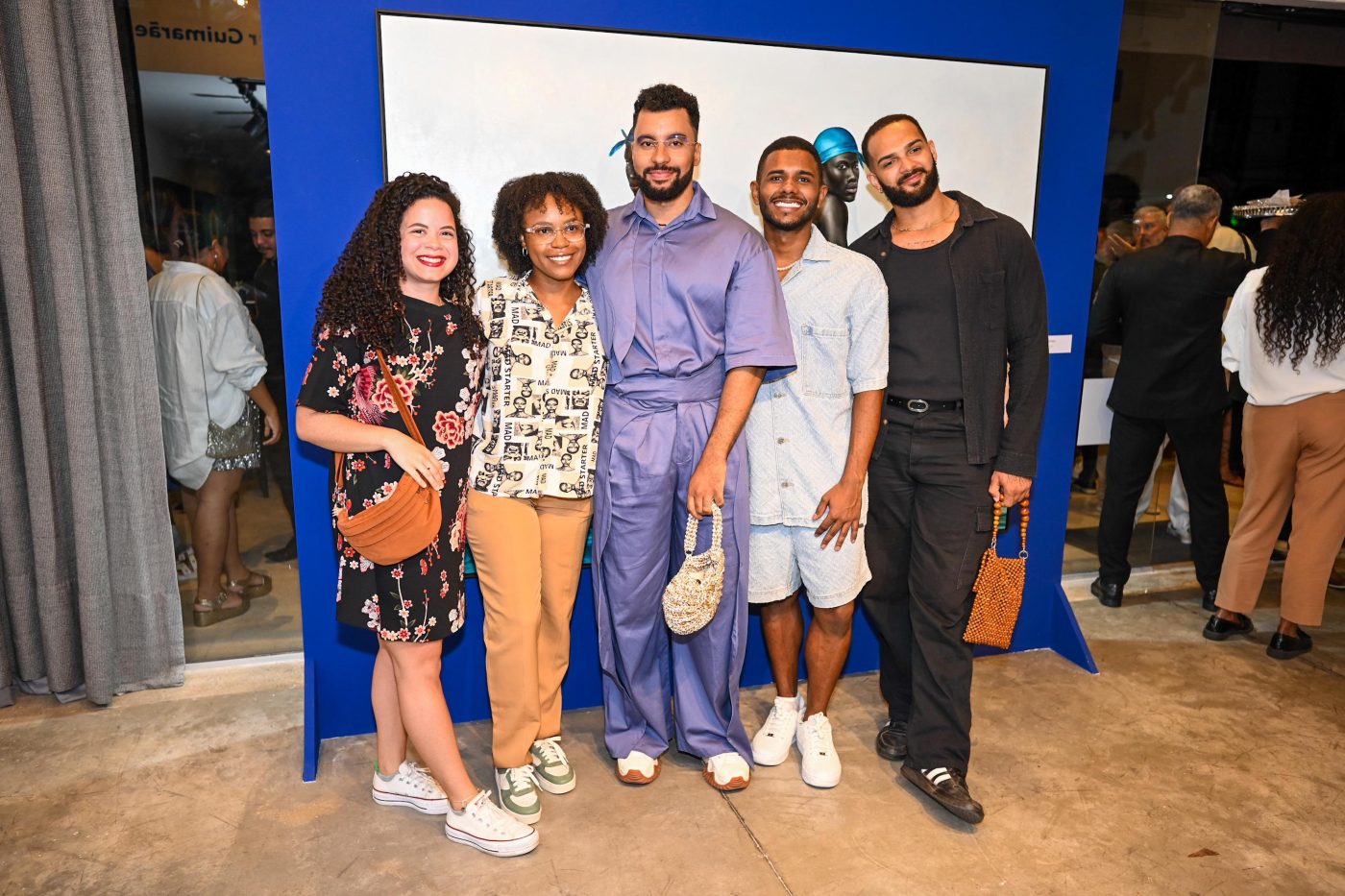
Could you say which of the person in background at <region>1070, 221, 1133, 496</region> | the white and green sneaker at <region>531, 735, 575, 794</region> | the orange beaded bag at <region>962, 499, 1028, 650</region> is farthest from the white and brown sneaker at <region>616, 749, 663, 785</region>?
the person in background at <region>1070, 221, 1133, 496</region>

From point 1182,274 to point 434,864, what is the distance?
3.92m

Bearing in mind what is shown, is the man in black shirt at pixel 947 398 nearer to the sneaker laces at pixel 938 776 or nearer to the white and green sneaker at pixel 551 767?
the sneaker laces at pixel 938 776

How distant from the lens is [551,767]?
9.05 feet

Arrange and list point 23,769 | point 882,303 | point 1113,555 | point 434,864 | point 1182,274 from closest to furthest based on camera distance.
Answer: point 434,864 < point 882,303 < point 23,769 < point 1182,274 < point 1113,555

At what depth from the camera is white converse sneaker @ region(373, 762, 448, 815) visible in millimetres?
2643

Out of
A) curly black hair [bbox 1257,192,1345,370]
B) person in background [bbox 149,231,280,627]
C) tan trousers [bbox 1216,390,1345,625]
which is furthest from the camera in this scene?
tan trousers [bbox 1216,390,1345,625]

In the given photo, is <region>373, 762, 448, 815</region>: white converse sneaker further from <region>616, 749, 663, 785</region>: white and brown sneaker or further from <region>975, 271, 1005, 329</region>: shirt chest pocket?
<region>975, 271, 1005, 329</region>: shirt chest pocket

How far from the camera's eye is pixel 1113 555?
173 inches

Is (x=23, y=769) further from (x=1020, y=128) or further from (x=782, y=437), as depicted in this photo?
(x=1020, y=128)

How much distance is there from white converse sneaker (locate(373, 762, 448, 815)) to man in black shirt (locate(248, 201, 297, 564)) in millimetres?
1133

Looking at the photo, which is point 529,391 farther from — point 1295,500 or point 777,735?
point 1295,500

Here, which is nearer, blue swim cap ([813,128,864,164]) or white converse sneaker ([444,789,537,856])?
white converse sneaker ([444,789,537,856])

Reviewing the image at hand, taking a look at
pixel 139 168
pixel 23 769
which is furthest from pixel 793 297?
pixel 23 769

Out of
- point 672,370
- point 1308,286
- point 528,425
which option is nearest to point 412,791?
point 528,425
